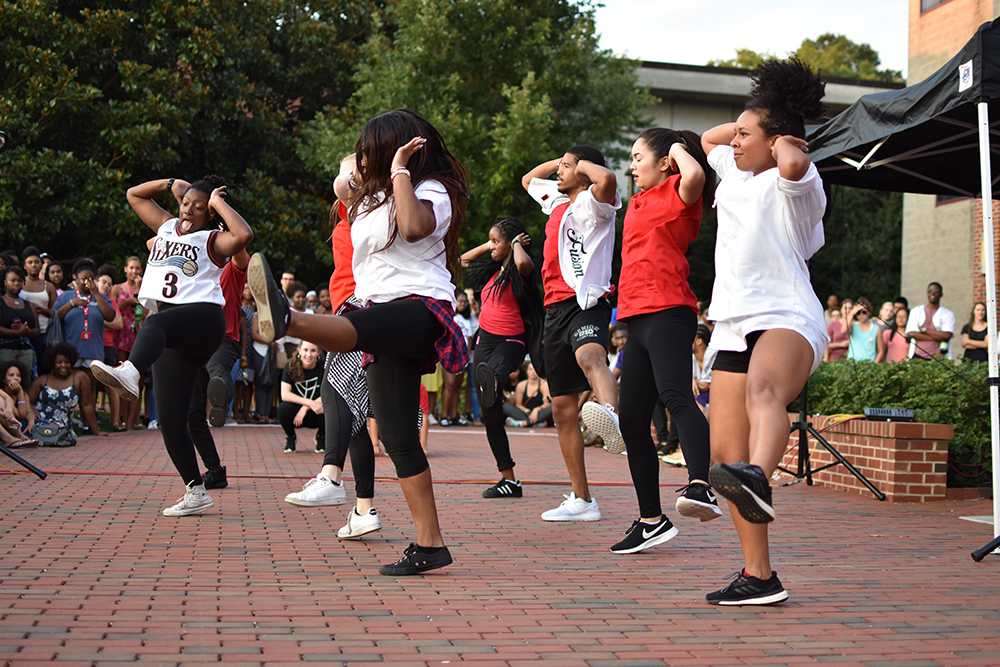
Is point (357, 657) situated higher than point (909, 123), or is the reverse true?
point (909, 123)

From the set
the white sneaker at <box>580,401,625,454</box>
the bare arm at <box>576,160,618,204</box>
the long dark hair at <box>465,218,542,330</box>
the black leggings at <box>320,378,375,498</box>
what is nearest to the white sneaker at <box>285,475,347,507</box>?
the black leggings at <box>320,378,375,498</box>

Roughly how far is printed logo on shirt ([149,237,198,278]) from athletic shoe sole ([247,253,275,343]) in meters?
2.64

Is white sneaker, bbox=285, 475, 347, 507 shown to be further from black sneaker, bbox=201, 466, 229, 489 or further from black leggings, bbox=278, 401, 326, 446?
black leggings, bbox=278, 401, 326, 446

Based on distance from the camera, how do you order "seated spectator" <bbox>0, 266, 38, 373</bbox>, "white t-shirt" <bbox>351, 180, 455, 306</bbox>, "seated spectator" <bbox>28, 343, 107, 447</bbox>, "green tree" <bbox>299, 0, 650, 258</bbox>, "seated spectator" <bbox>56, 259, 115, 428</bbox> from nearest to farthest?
"white t-shirt" <bbox>351, 180, 455, 306</bbox> < "seated spectator" <bbox>28, 343, 107, 447</bbox> < "seated spectator" <bbox>0, 266, 38, 373</bbox> < "seated spectator" <bbox>56, 259, 115, 428</bbox> < "green tree" <bbox>299, 0, 650, 258</bbox>

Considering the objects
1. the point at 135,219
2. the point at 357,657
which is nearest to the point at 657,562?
the point at 357,657

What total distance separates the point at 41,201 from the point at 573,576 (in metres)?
19.7

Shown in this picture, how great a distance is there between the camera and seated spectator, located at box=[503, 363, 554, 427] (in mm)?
20281

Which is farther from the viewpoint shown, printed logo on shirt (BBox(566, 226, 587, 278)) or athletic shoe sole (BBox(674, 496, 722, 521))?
printed logo on shirt (BBox(566, 226, 587, 278))

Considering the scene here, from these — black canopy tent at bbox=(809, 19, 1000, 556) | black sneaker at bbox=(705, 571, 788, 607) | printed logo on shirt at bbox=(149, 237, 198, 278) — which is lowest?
black sneaker at bbox=(705, 571, 788, 607)

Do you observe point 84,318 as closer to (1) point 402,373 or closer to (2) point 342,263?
(2) point 342,263

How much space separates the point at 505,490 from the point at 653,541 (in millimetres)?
2591

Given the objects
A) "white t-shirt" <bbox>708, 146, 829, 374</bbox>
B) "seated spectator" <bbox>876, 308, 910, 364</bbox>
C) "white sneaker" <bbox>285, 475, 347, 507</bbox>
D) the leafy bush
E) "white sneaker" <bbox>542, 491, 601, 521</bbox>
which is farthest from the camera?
"seated spectator" <bbox>876, 308, 910, 364</bbox>

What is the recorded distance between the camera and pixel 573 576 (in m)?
5.74

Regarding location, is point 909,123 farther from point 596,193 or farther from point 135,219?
point 135,219
